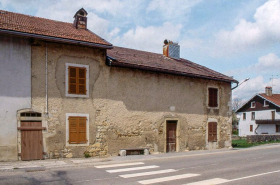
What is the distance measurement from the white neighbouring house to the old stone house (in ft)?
82.1

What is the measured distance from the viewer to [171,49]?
20656mm

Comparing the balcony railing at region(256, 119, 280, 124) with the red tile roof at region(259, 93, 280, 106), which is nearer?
the balcony railing at region(256, 119, 280, 124)

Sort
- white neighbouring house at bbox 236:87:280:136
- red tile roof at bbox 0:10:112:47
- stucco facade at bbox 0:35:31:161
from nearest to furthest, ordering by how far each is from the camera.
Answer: stucco facade at bbox 0:35:31:161 < red tile roof at bbox 0:10:112:47 < white neighbouring house at bbox 236:87:280:136

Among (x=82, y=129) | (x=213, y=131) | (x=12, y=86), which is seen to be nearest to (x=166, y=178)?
(x=82, y=129)

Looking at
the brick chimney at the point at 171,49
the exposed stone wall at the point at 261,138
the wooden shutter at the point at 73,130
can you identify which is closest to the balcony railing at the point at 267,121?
the exposed stone wall at the point at 261,138

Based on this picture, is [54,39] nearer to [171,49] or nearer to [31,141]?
[31,141]

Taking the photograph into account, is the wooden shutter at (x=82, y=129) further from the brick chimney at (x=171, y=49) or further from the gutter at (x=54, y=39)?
the brick chimney at (x=171, y=49)

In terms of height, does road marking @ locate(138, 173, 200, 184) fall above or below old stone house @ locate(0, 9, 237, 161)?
below

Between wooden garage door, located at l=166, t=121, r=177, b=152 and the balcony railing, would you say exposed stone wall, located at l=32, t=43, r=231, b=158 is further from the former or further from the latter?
the balcony railing

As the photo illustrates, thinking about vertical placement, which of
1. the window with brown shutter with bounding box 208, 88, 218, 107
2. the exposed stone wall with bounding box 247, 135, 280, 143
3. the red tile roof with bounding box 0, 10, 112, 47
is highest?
the red tile roof with bounding box 0, 10, 112, 47

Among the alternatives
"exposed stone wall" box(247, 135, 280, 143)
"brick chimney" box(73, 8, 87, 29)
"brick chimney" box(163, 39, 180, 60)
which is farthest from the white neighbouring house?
"brick chimney" box(73, 8, 87, 29)

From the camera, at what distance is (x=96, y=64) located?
13758 mm

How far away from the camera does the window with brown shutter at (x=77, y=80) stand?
42.9 feet

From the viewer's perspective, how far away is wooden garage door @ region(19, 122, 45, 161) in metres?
11.9
